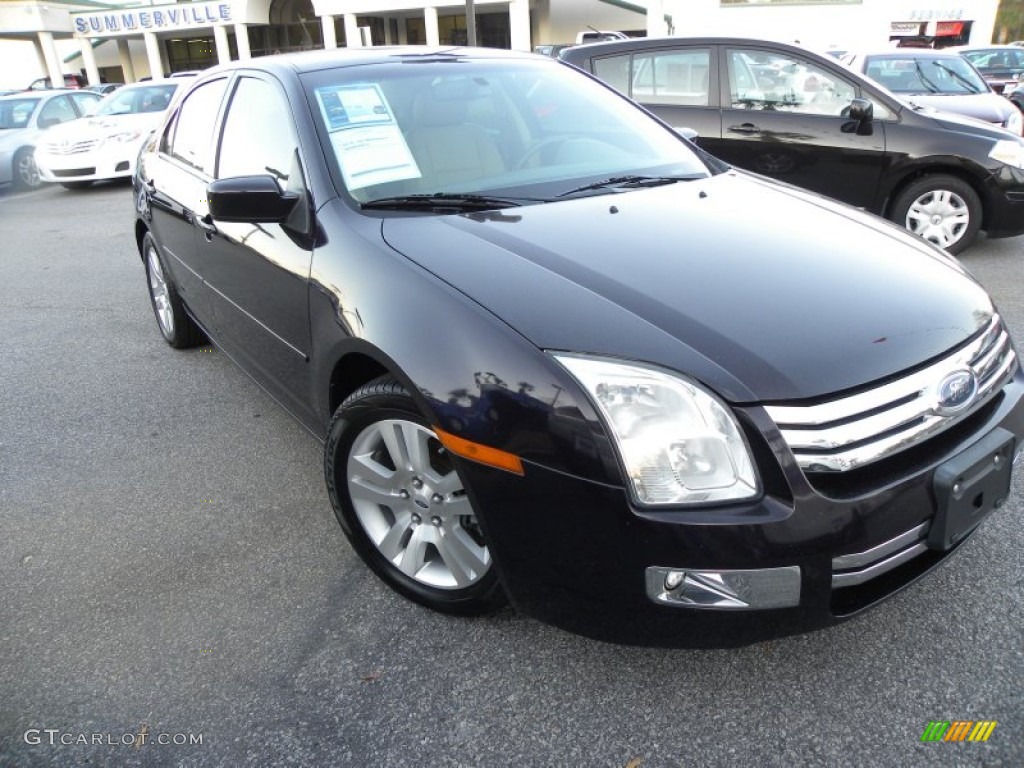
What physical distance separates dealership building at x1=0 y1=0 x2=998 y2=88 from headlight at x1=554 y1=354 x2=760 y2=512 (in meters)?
29.0

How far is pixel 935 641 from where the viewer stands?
2070mm

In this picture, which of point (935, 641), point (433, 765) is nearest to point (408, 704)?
point (433, 765)

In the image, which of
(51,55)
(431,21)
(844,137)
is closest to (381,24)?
(431,21)

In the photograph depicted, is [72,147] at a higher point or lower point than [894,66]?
lower

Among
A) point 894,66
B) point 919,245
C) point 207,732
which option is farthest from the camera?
point 894,66

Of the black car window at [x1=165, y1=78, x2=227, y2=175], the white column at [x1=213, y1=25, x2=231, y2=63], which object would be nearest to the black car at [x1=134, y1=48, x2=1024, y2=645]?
the black car window at [x1=165, y1=78, x2=227, y2=175]

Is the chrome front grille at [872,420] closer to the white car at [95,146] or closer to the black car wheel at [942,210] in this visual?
the black car wheel at [942,210]

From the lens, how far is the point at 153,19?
129 feet

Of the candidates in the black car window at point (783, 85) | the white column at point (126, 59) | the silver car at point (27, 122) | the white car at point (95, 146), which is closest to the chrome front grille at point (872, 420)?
the black car window at point (783, 85)

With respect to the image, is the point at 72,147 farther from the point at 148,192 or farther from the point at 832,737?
the point at 832,737

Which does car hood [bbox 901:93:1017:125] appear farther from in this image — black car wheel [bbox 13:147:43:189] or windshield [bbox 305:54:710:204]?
black car wheel [bbox 13:147:43:189]

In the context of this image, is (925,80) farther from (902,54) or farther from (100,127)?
(100,127)

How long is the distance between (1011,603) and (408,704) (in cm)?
173

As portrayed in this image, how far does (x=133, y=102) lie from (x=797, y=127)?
10771 mm
